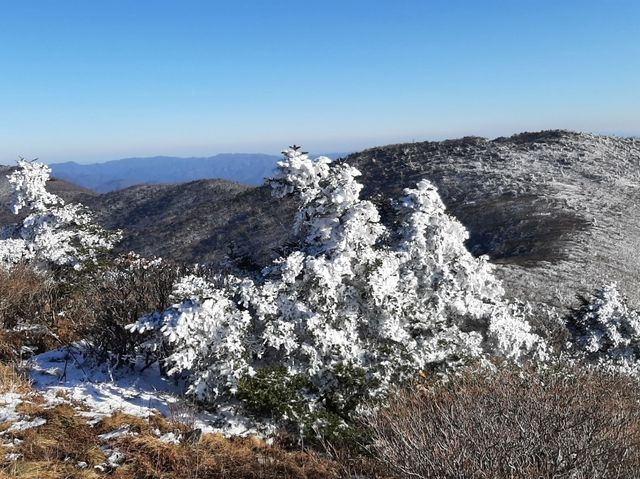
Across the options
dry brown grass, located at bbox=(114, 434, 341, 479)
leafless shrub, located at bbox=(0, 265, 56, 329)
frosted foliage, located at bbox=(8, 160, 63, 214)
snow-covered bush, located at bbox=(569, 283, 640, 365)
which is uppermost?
frosted foliage, located at bbox=(8, 160, 63, 214)

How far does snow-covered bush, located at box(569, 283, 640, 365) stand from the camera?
509 inches

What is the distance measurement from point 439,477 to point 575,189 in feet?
95.4

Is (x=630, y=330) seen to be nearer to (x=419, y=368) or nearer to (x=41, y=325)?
(x=419, y=368)

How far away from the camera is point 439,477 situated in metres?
4.13

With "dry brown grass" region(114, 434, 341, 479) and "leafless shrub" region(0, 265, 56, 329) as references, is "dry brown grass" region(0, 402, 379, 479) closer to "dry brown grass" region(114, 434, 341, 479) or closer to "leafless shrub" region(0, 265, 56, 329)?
"dry brown grass" region(114, 434, 341, 479)

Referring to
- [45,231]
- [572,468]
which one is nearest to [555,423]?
[572,468]

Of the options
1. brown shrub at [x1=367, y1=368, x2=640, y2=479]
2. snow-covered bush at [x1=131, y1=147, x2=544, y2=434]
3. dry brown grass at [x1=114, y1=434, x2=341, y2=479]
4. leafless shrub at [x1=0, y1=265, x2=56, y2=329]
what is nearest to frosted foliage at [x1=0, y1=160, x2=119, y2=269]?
leafless shrub at [x1=0, y1=265, x2=56, y2=329]

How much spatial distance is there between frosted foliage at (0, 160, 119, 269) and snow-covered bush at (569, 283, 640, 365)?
12.8 meters

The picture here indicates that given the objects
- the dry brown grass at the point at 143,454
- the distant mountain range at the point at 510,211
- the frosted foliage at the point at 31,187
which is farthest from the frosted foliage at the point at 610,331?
the frosted foliage at the point at 31,187

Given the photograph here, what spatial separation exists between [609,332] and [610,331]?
0.03m

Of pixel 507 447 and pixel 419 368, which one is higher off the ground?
pixel 507 447

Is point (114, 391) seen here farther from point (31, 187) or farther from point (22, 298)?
point (31, 187)

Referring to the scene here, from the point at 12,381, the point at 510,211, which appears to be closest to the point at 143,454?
the point at 12,381

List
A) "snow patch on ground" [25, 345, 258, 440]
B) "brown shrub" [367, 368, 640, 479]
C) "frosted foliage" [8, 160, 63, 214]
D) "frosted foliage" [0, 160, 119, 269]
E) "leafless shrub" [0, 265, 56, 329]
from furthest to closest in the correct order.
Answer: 1. "frosted foliage" [8, 160, 63, 214]
2. "frosted foliage" [0, 160, 119, 269]
3. "leafless shrub" [0, 265, 56, 329]
4. "snow patch on ground" [25, 345, 258, 440]
5. "brown shrub" [367, 368, 640, 479]
